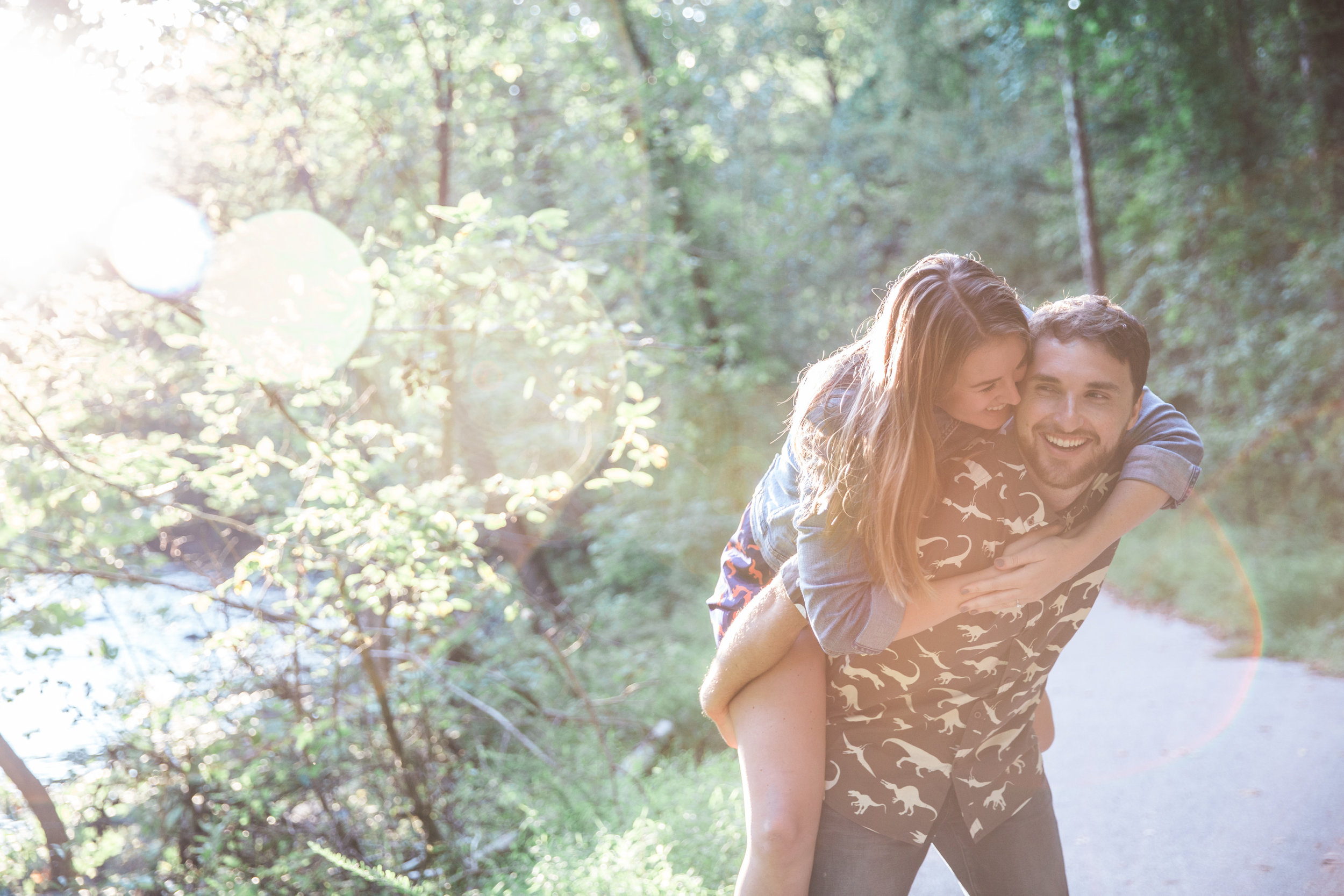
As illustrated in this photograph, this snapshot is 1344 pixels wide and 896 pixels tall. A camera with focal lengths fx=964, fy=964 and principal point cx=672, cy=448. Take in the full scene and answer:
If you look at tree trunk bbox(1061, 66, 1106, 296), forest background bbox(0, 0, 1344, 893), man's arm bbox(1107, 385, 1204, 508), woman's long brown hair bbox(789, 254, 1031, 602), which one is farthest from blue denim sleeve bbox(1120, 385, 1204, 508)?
tree trunk bbox(1061, 66, 1106, 296)

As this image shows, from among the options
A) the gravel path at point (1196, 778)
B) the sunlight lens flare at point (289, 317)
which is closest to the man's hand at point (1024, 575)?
the gravel path at point (1196, 778)

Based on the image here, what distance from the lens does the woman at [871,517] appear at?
191 cm

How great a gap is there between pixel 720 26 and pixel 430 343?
8.69 m

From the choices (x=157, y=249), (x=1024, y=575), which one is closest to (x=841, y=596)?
(x=1024, y=575)

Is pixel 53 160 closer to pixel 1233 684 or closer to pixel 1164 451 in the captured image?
pixel 1164 451

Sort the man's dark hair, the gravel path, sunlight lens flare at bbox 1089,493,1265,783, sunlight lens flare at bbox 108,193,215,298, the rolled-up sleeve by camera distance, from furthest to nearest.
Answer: sunlight lens flare at bbox 1089,493,1265,783 < sunlight lens flare at bbox 108,193,215,298 < the gravel path < the man's dark hair < the rolled-up sleeve

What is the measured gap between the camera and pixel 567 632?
723 centimetres

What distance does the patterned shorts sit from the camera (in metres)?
2.33

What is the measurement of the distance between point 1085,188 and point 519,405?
28.9 ft

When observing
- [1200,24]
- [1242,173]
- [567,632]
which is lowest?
[567,632]

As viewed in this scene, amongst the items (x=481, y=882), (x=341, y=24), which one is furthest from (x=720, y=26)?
(x=481, y=882)

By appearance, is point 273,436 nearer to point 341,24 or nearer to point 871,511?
point 341,24

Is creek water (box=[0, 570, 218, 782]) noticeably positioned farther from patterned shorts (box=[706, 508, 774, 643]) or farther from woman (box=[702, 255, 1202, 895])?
woman (box=[702, 255, 1202, 895])

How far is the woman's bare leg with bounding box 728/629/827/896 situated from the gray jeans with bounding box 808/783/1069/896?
0.05m
